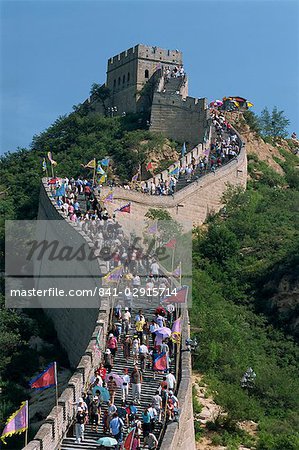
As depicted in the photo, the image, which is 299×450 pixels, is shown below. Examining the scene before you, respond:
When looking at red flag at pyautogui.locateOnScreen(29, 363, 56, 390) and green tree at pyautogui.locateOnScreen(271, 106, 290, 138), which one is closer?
red flag at pyautogui.locateOnScreen(29, 363, 56, 390)

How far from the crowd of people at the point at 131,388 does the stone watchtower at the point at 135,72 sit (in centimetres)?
Answer: 3773

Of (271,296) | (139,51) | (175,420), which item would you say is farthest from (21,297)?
(139,51)

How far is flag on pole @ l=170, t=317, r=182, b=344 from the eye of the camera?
19.2 meters

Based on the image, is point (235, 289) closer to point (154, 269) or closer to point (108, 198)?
point (108, 198)

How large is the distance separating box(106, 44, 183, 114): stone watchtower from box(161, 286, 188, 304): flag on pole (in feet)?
117

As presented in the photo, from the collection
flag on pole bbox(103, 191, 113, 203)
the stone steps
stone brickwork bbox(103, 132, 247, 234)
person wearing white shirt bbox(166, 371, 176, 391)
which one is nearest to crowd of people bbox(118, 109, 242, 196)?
stone brickwork bbox(103, 132, 247, 234)

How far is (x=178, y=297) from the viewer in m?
21.5

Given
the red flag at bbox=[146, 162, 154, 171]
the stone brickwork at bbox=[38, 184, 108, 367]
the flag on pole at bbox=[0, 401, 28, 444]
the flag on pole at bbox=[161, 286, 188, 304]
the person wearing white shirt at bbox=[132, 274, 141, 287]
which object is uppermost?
the red flag at bbox=[146, 162, 154, 171]

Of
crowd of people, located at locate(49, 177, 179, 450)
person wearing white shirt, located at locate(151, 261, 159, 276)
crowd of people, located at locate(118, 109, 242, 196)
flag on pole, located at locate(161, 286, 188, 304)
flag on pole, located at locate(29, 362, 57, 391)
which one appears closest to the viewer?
crowd of people, located at locate(49, 177, 179, 450)

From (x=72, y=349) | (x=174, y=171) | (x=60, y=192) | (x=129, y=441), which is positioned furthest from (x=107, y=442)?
(x=174, y=171)

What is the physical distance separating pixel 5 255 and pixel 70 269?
8.41 m

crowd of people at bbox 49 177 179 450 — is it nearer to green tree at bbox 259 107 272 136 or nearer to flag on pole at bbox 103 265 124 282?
flag on pole at bbox 103 265 124 282

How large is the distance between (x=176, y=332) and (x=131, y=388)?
189cm

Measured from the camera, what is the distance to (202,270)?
1305 inches
